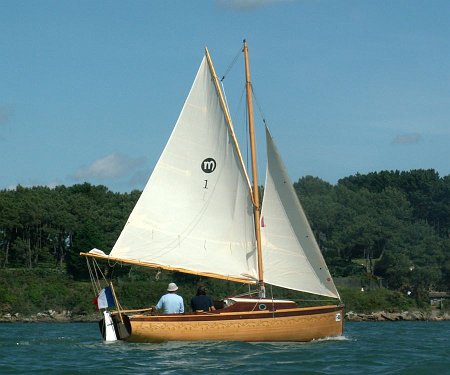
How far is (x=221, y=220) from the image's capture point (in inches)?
1422

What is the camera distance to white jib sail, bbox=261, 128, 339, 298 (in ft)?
118

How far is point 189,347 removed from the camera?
32.2 m

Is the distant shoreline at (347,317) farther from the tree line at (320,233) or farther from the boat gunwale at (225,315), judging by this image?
the boat gunwale at (225,315)

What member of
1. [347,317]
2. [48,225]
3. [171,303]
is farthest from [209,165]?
[48,225]

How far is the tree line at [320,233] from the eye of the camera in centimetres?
9856

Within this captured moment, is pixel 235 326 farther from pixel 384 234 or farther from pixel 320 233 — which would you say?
pixel 320 233

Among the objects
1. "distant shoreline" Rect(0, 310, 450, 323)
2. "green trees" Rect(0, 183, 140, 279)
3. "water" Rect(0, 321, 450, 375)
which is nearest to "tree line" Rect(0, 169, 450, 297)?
"green trees" Rect(0, 183, 140, 279)

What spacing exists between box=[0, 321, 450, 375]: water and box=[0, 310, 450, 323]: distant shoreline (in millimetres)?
41423

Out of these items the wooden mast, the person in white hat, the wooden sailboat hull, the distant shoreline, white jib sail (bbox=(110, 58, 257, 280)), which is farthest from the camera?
the distant shoreline

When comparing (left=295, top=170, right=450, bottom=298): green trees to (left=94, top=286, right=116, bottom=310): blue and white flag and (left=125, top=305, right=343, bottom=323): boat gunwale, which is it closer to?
(left=125, top=305, right=343, bottom=323): boat gunwale

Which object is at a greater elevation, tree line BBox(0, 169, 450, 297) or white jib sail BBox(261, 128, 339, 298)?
tree line BBox(0, 169, 450, 297)

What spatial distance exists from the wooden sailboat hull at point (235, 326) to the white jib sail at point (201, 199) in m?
2.12

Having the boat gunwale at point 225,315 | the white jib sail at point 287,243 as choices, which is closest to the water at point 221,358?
the boat gunwale at point 225,315

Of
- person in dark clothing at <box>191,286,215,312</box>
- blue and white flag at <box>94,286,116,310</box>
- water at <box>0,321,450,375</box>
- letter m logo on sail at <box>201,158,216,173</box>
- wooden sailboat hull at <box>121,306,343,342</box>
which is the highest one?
letter m logo on sail at <box>201,158,216,173</box>
